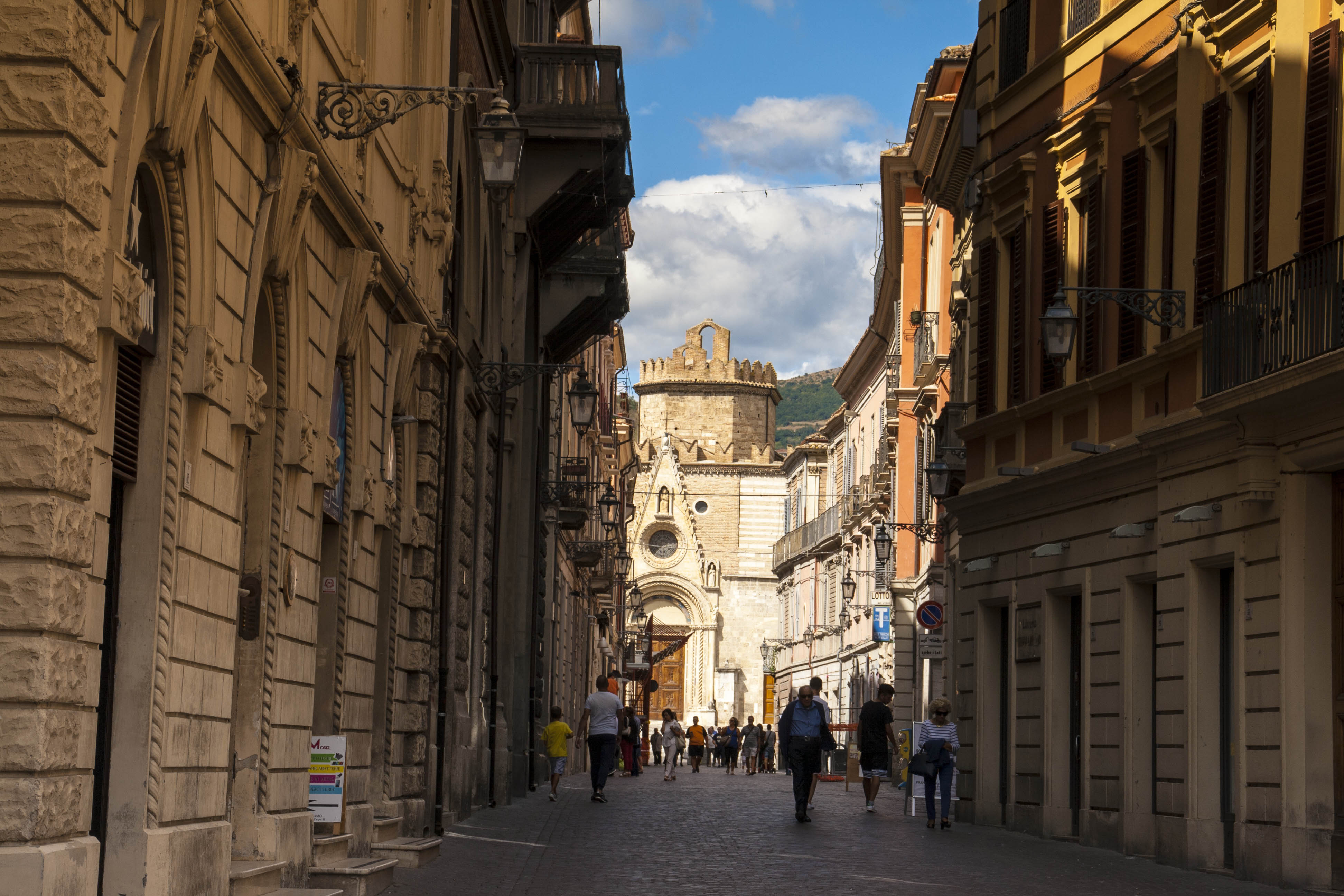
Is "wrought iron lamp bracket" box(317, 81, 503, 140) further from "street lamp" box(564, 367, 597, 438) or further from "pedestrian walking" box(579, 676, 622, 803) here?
"pedestrian walking" box(579, 676, 622, 803)

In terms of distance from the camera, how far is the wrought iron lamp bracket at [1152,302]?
17.0m

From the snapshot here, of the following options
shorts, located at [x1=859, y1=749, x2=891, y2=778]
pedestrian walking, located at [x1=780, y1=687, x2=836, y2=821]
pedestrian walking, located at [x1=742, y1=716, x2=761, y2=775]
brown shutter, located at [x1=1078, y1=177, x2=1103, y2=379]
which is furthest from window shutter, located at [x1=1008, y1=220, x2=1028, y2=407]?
pedestrian walking, located at [x1=742, y1=716, x2=761, y2=775]

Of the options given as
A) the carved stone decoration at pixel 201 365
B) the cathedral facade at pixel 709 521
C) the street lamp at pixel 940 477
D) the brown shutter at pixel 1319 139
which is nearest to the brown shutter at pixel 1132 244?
the brown shutter at pixel 1319 139

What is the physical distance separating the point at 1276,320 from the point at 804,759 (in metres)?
10.5

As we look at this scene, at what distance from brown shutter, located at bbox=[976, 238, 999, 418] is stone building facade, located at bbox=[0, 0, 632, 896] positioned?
625 cm

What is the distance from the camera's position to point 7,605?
23.2 feet

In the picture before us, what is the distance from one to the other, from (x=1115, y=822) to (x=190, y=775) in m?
11.1

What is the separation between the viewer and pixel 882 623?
148ft

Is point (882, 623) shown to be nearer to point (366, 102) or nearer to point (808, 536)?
point (808, 536)

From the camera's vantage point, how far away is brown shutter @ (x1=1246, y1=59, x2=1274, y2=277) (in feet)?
50.6

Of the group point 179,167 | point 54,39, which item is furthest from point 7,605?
point 179,167

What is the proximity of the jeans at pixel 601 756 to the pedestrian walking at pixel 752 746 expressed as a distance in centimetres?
2523

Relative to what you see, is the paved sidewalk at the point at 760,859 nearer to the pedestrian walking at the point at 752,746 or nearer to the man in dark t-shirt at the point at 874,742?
the man in dark t-shirt at the point at 874,742

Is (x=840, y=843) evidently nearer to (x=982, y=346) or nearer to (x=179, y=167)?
(x=982, y=346)
